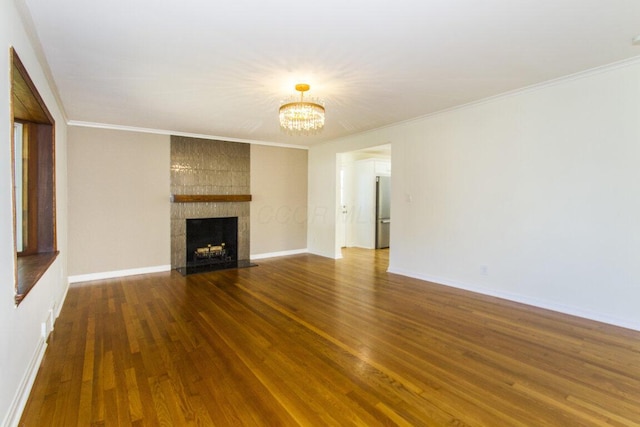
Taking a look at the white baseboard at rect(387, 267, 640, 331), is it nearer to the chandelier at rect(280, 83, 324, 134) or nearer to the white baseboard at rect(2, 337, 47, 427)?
the chandelier at rect(280, 83, 324, 134)

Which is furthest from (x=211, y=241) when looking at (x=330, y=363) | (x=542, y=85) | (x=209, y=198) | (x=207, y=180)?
(x=542, y=85)

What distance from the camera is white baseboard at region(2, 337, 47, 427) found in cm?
174

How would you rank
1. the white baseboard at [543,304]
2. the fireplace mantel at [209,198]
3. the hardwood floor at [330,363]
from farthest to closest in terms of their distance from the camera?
the fireplace mantel at [209,198] → the white baseboard at [543,304] → the hardwood floor at [330,363]

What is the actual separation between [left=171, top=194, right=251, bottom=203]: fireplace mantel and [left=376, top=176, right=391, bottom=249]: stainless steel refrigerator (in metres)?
3.35

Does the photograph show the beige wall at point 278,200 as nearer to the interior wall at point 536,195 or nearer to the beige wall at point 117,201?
the beige wall at point 117,201

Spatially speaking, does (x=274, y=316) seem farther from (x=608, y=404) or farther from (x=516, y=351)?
(x=608, y=404)

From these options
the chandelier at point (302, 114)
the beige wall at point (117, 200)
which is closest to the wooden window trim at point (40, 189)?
the beige wall at point (117, 200)

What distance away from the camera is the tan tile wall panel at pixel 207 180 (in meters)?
5.80

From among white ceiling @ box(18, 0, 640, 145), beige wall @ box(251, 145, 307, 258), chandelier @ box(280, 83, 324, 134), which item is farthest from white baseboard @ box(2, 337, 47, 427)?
beige wall @ box(251, 145, 307, 258)

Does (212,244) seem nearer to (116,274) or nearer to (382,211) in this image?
(116,274)

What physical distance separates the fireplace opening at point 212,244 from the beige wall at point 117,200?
1.51 ft

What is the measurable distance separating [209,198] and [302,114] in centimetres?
329

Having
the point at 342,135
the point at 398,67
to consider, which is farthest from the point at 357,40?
the point at 342,135

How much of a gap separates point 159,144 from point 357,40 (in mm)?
4428
